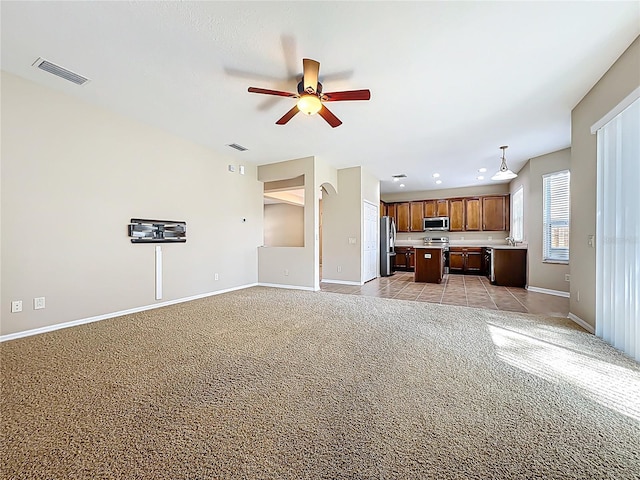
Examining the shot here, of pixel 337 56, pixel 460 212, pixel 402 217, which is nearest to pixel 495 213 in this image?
A: pixel 460 212

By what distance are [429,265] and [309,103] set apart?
205 inches

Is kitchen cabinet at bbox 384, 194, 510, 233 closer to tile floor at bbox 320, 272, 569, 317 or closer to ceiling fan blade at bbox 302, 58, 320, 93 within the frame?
tile floor at bbox 320, 272, 569, 317

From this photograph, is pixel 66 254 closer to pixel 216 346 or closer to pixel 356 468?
pixel 216 346

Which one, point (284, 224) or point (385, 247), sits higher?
point (284, 224)

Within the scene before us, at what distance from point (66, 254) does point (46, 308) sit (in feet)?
2.05

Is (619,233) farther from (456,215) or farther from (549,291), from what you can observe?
(456,215)

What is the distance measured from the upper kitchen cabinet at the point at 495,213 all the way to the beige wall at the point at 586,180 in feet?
16.1

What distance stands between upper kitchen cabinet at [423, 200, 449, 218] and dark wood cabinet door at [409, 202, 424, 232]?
0.51 ft

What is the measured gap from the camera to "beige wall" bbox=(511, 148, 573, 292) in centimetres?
521

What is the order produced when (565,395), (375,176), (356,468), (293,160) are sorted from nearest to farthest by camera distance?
(356,468), (565,395), (293,160), (375,176)

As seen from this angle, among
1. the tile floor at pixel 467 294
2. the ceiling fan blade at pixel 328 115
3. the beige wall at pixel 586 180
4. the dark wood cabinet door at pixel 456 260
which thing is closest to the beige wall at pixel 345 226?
the tile floor at pixel 467 294

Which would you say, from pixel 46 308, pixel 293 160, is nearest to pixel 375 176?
pixel 293 160

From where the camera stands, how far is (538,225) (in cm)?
559

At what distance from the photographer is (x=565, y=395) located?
1.81m
